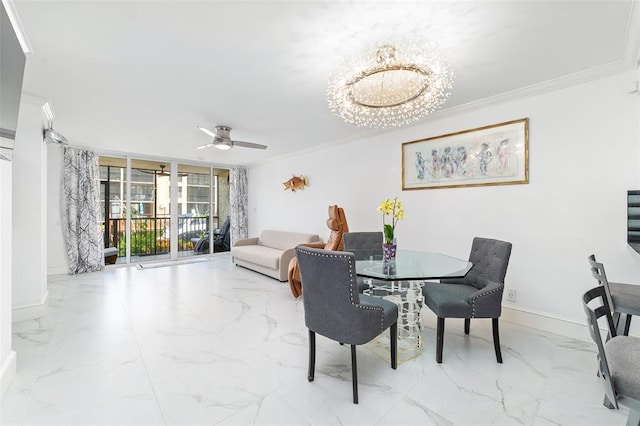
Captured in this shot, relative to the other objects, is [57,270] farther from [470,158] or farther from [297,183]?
[470,158]

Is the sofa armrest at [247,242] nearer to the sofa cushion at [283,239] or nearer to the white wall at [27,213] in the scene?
the sofa cushion at [283,239]

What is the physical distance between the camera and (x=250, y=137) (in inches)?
178

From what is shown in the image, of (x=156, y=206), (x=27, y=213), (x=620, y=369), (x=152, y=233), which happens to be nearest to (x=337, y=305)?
(x=620, y=369)

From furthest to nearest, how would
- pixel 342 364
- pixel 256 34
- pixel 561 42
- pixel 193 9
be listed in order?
1. pixel 342 364
2. pixel 561 42
3. pixel 256 34
4. pixel 193 9

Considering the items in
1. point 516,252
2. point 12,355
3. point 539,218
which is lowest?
point 12,355

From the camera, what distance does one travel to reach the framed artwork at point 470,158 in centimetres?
288

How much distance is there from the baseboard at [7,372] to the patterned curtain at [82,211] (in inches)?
149

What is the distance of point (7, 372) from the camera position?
6.16 ft

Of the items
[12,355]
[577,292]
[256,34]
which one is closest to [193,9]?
[256,34]

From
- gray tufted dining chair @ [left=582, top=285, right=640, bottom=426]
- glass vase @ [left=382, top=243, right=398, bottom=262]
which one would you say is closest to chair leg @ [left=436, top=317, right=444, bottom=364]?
glass vase @ [left=382, top=243, right=398, bottom=262]

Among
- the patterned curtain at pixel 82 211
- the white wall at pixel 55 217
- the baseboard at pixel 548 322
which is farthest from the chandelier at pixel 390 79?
the white wall at pixel 55 217

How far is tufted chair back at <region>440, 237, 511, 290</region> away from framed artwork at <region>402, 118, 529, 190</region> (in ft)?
2.79

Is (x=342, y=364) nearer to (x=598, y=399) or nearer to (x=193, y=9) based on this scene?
(x=598, y=399)

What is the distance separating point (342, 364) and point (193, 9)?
264cm
